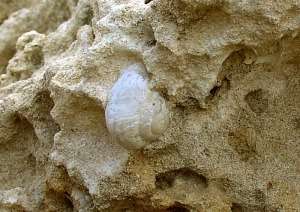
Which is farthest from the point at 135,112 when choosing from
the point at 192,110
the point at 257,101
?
the point at 257,101

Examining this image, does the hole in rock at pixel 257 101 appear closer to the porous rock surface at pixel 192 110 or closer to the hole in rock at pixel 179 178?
Result: the porous rock surface at pixel 192 110

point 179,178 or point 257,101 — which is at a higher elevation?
point 257,101

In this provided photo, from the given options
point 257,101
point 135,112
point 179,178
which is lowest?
point 179,178

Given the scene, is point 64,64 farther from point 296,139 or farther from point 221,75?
point 296,139

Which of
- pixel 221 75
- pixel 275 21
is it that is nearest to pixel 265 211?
pixel 221 75

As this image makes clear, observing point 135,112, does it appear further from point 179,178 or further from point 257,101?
point 257,101

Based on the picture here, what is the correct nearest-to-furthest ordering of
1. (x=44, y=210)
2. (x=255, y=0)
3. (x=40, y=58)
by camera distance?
(x=255, y=0)
(x=44, y=210)
(x=40, y=58)

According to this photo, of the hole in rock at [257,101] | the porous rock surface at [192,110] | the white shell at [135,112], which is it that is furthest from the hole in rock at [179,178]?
the hole in rock at [257,101]
